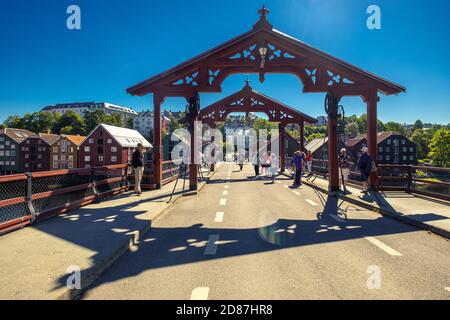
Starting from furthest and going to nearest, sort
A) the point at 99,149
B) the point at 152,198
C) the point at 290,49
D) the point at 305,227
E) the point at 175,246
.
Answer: the point at 99,149, the point at 290,49, the point at 152,198, the point at 305,227, the point at 175,246

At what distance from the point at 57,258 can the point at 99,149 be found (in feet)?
224

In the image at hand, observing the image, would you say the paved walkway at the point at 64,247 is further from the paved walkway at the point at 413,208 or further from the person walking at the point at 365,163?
the person walking at the point at 365,163

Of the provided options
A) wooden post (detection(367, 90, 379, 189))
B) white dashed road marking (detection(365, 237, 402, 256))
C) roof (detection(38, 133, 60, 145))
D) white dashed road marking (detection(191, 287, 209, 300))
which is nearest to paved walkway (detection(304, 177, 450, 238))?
white dashed road marking (detection(365, 237, 402, 256))

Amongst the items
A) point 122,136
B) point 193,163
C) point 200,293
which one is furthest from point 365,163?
point 122,136

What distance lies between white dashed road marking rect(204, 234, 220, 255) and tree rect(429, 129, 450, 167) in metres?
89.0

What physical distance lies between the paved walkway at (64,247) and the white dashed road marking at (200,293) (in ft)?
4.70

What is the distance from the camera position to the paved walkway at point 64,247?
141 inches

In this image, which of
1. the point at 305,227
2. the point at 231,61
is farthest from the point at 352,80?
the point at 305,227

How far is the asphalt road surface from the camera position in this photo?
144 inches

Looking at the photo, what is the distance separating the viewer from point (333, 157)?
504 inches

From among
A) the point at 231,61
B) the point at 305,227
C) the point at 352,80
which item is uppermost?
the point at 231,61

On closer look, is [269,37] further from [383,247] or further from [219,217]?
[383,247]

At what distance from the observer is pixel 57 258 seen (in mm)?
4551
